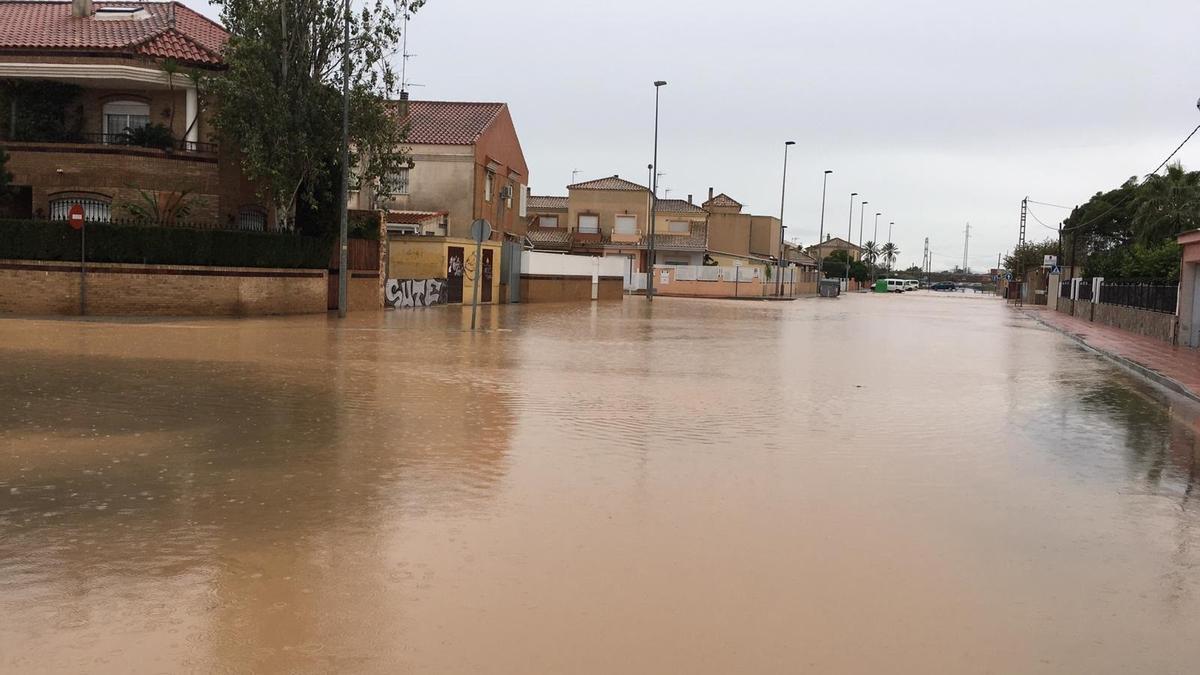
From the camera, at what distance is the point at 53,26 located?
109ft

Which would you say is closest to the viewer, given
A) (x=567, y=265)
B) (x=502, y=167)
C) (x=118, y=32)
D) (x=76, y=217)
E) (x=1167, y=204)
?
(x=76, y=217)

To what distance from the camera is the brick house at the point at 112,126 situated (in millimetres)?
29438

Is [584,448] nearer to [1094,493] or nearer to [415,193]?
[1094,493]

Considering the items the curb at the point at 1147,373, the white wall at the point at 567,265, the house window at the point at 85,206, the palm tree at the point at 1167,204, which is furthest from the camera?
the palm tree at the point at 1167,204

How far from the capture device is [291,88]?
28781 mm

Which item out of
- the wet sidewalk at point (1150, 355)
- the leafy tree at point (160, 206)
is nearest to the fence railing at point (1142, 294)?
the wet sidewalk at point (1150, 355)

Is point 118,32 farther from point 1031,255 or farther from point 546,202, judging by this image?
point 1031,255

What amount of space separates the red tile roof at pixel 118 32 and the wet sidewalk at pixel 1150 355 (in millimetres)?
25982

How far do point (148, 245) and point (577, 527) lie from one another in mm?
22634

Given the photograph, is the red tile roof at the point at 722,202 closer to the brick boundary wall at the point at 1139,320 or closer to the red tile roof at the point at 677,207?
the red tile roof at the point at 677,207

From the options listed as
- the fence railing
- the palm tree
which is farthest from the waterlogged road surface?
the palm tree

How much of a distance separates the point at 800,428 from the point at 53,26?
31.1m

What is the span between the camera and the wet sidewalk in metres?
18.4

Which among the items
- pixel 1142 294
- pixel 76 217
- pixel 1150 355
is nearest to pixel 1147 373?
pixel 1150 355
